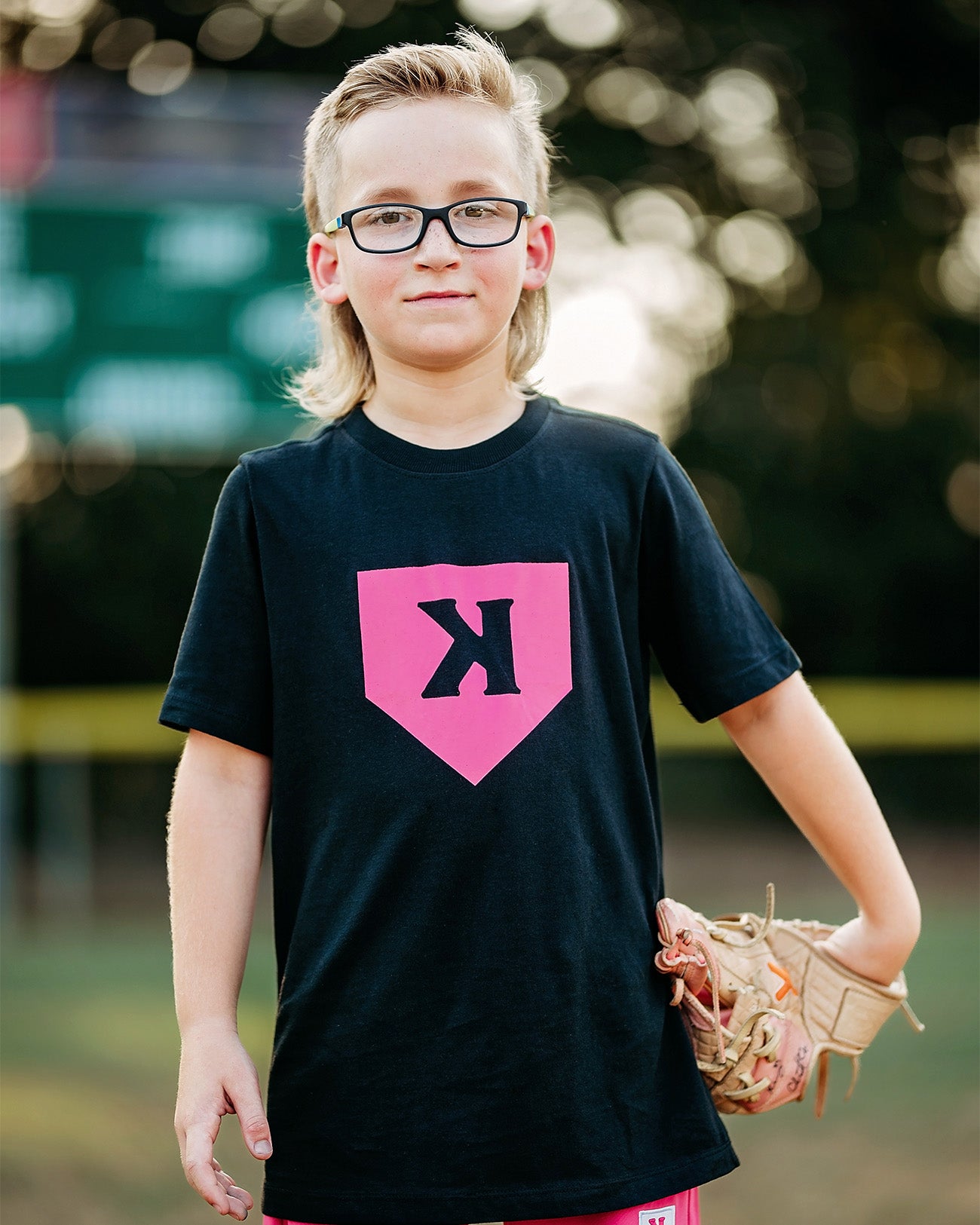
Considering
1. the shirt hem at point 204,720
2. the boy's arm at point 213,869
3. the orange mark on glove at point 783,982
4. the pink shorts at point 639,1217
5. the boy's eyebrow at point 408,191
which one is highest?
the boy's eyebrow at point 408,191

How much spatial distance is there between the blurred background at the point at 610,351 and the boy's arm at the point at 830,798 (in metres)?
5.64

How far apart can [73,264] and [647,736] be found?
672cm

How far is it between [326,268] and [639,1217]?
3.77 ft

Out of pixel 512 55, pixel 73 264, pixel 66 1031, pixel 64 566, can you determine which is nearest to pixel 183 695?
pixel 66 1031

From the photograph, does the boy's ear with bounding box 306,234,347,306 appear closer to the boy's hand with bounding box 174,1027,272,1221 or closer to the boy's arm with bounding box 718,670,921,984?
the boy's arm with bounding box 718,670,921,984

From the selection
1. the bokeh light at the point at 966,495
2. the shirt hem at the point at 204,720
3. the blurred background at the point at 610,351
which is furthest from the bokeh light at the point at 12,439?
the shirt hem at the point at 204,720

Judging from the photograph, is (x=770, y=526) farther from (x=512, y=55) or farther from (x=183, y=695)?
(x=183, y=695)

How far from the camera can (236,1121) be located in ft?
14.9

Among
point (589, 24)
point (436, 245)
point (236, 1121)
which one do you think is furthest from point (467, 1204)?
point (589, 24)

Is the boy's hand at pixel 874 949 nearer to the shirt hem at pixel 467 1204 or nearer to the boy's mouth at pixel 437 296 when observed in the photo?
the shirt hem at pixel 467 1204

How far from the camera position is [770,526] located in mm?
14070

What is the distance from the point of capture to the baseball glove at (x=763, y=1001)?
1690mm

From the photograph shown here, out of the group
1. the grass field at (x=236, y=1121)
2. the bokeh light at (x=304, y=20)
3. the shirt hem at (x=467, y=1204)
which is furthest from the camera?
the bokeh light at (x=304, y=20)

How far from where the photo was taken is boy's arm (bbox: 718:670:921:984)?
5.83 feet
